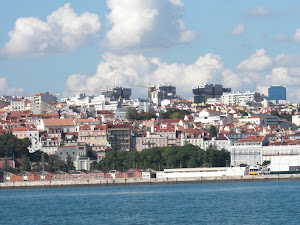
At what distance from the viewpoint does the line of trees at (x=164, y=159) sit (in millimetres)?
86312

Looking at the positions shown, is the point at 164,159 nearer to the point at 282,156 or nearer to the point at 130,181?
the point at 130,181

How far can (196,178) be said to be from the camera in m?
81.4

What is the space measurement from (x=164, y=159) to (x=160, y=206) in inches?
1425

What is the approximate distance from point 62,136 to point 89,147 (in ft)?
22.0

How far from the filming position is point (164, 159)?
87750 millimetres

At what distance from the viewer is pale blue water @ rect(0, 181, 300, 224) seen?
1730 inches

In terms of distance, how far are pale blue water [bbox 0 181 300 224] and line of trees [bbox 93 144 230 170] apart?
17.0 m

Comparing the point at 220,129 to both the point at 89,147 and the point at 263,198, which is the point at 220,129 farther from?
the point at 263,198

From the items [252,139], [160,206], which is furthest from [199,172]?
[160,206]

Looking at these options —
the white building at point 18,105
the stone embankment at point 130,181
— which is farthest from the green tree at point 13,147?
the white building at point 18,105

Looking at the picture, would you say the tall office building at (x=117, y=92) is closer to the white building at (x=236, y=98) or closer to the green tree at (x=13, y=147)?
the white building at (x=236, y=98)

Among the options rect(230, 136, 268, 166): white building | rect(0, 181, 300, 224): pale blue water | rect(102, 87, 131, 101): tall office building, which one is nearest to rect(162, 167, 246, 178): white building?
rect(230, 136, 268, 166): white building

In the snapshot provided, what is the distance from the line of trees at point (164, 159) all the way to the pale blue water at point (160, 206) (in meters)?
17.0

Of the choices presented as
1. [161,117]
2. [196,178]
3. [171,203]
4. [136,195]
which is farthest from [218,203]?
[161,117]
